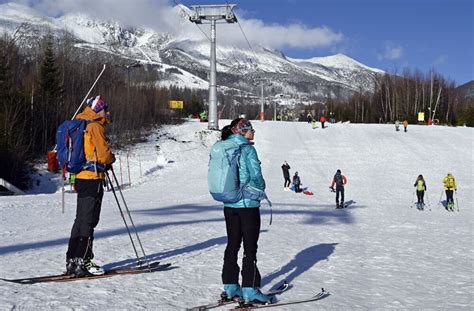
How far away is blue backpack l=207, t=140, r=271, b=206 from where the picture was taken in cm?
482

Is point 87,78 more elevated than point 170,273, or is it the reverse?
point 87,78

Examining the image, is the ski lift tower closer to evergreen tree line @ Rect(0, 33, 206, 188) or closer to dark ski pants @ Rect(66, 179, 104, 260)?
evergreen tree line @ Rect(0, 33, 206, 188)

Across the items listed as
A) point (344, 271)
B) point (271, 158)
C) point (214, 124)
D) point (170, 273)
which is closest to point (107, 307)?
point (170, 273)

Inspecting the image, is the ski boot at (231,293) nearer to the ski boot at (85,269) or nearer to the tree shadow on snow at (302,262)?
the tree shadow on snow at (302,262)

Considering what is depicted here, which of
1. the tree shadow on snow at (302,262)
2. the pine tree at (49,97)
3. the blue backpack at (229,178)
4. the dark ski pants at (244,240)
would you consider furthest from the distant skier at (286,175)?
the pine tree at (49,97)

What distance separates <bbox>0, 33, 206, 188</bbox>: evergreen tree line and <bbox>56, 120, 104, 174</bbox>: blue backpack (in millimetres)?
27719

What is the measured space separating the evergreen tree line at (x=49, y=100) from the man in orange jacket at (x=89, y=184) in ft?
90.4

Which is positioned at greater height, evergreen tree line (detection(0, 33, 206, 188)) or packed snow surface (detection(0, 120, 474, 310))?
evergreen tree line (detection(0, 33, 206, 188))

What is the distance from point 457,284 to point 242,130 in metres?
4.07

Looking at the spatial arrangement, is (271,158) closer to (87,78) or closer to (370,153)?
(370,153)

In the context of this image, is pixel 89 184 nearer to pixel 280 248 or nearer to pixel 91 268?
pixel 91 268

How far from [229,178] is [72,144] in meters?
1.89

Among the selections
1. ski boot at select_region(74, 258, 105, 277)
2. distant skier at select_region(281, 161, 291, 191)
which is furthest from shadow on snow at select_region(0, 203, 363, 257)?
distant skier at select_region(281, 161, 291, 191)

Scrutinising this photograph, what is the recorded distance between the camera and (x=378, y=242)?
10.8 meters
